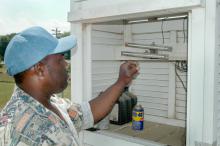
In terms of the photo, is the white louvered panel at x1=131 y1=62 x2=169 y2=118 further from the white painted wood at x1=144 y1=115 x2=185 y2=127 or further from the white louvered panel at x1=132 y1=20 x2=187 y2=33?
the white louvered panel at x1=132 y1=20 x2=187 y2=33

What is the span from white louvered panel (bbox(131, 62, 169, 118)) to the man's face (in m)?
1.82

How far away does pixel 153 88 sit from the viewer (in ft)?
10.1

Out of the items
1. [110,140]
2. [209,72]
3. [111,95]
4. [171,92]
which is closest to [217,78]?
[209,72]

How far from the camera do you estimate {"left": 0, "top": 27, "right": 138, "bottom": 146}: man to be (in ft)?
3.59

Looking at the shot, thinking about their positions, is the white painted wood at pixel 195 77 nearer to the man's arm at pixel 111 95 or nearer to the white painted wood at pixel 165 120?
the man's arm at pixel 111 95

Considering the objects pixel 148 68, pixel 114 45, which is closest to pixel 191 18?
pixel 114 45

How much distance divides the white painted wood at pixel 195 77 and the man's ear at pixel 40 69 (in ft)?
2.93

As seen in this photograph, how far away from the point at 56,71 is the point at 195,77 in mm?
838

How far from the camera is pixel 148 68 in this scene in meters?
3.12

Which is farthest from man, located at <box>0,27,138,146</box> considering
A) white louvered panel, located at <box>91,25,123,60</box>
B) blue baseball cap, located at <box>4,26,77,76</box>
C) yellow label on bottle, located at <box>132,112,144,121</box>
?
yellow label on bottle, located at <box>132,112,144,121</box>

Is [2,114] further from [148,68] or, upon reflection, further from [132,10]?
[148,68]

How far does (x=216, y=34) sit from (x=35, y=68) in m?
1.04

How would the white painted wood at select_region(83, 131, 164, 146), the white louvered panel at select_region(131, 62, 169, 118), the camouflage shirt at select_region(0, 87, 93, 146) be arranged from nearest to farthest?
the camouflage shirt at select_region(0, 87, 93, 146)
the white painted wood at select_region(83, 131, 164, 146)
the white louvered panel at select_region(131, 62, 169, 118)

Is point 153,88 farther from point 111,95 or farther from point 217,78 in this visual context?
point 217,78
